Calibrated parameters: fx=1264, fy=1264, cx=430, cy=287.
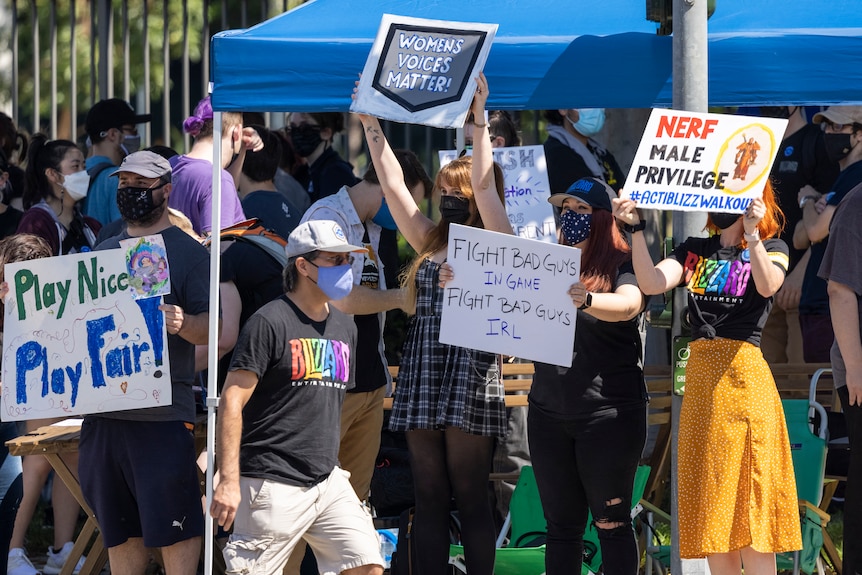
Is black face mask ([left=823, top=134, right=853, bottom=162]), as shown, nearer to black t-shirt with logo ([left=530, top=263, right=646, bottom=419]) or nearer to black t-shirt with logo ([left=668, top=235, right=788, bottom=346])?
black t-shirt with logo ([left=668, top=235, right=788, bottom=346])

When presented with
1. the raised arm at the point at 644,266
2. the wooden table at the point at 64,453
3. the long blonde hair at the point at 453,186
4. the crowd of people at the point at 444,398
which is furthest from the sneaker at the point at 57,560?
the raised arm at the point at 644,266

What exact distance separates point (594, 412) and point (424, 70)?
4.75ft

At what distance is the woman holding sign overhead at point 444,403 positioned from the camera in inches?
200

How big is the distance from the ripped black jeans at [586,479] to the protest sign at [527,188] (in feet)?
5.37

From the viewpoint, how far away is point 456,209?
16.8ft

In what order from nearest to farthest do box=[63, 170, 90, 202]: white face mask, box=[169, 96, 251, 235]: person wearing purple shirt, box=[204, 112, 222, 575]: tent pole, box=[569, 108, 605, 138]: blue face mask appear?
box=[204, 112, 222, 575]: tent pole < box=[169, 96, 251, 235]: person wearing purple shirt < box=[63, 170, 90, 202]: white face mask < box=[569, 108, 605, 138]: blue face mask

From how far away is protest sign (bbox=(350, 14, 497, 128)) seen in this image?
15.6ft

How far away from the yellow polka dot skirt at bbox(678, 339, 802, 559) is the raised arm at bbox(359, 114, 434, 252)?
4.16 ft

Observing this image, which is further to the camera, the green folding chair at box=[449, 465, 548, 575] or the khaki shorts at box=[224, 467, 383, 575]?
the green folding chair at box=[449, 465, 548, 575]

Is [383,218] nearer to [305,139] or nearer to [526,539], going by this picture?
[526,539]

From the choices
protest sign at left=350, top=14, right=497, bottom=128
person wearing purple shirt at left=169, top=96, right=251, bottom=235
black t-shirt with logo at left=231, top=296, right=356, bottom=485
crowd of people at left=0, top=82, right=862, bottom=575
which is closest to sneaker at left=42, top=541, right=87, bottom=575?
crowd of people at left=0, top=82, right=862, bottom=575

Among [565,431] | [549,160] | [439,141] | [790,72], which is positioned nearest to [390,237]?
[549,160]

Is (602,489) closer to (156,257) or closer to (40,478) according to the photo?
(156,257)

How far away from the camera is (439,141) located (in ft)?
32.5
